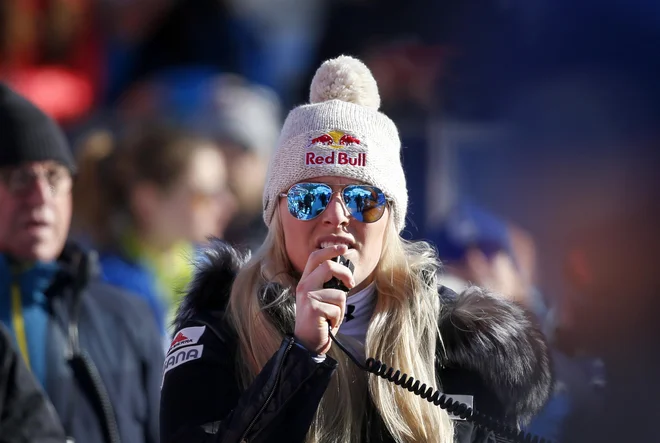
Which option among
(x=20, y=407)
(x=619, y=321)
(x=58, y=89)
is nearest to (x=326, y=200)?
(x=619, y=321)

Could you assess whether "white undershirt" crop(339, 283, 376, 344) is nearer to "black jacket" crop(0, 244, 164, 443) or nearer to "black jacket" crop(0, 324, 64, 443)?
"black jacket" crop(0, 324, 64, 443)

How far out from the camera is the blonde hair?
2.79 m

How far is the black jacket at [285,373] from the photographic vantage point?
2.61m

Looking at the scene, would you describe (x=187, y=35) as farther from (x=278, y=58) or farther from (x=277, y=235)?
(x=277, y=235)

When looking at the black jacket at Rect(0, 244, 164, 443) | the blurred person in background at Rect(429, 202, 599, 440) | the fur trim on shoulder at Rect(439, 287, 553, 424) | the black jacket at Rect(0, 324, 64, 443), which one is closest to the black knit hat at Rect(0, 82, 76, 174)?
the black jacket at Rect(0, 244, 164, 443)

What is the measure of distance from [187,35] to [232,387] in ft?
20.1

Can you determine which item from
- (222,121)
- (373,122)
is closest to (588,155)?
(373,122)

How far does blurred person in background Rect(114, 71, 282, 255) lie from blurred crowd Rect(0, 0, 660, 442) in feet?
0.06

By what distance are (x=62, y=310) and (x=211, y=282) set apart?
4.96 feet

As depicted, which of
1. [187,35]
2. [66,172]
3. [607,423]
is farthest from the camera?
[187,35]

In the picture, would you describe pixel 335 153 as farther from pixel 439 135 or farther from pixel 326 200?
pixel 439 135

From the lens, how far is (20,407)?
3.44m

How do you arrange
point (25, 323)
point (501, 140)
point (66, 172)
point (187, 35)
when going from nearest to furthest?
1. point (25, 323)
2. point (66, 172)
3. point (501, 140)
4. point (187, 35)

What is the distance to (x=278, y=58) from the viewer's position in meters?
8.78
